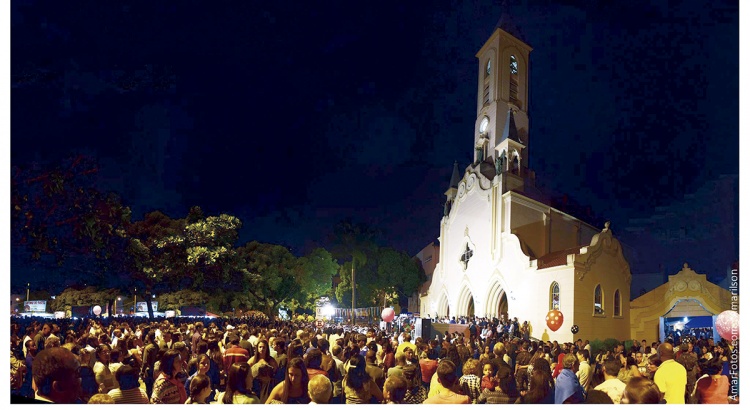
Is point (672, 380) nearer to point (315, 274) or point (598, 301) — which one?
point (598, 301)

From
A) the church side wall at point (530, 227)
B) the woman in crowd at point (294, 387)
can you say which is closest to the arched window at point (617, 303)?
the church side wall at point (530, 227)

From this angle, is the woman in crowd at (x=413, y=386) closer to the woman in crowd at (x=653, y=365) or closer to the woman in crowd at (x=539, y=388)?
the woman in crowd at (x=539, y=388)

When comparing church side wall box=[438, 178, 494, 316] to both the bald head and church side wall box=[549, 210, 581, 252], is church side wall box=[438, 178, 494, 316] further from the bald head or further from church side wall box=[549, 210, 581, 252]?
the bald head

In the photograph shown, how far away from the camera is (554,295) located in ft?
74.1

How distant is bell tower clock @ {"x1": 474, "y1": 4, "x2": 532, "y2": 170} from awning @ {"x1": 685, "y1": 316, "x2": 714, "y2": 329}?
16037 millimetres

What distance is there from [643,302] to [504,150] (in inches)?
548

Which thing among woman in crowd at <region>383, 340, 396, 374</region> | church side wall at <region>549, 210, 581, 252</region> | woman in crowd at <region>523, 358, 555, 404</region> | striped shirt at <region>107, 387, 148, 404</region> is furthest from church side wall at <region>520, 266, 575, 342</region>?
striped shirt at <region>107, 387, 148, 404</region>

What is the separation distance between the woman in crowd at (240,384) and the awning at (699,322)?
837 inches

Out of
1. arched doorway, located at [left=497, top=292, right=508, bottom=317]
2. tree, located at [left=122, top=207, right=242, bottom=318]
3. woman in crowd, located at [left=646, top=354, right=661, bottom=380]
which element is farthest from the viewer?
arched doorway, located at [left=497, top=292, right=508, bottom=317]

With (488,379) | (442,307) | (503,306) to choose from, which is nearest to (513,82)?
(503,306)

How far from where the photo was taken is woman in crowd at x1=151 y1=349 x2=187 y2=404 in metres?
5.30

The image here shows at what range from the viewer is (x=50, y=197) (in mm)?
8828

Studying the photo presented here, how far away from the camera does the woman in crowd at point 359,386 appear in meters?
5.36

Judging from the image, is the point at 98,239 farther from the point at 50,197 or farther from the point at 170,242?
the point at 170,242
